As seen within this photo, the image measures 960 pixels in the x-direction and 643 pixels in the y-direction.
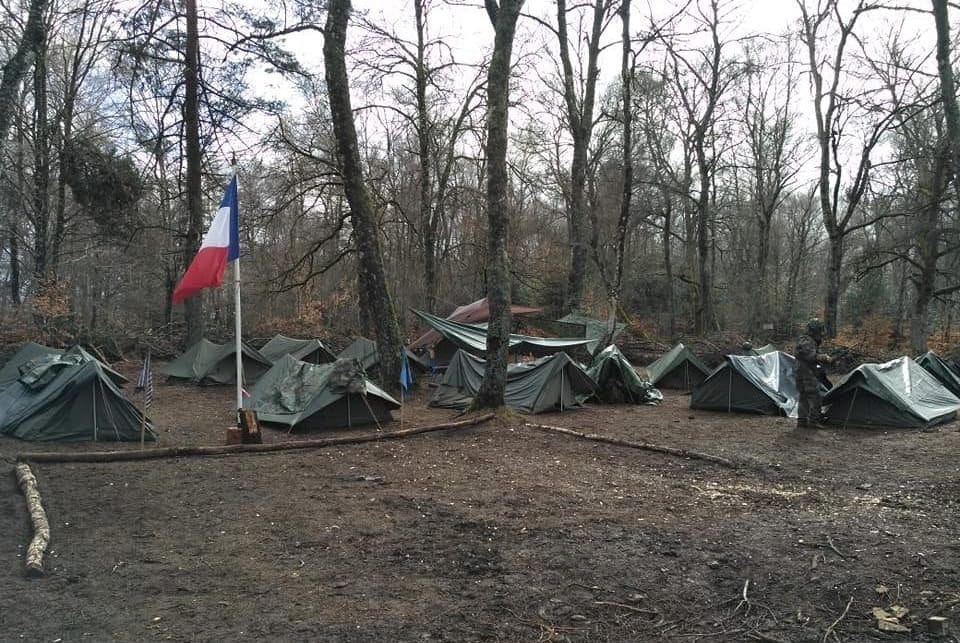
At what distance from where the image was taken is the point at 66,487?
6.16 metres

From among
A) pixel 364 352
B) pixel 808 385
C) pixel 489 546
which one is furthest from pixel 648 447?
pixel 364 352

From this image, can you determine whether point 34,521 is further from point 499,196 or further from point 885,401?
point 885,401

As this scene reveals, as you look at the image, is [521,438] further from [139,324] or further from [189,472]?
[139,324]

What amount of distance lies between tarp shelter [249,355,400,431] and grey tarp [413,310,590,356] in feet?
11.2

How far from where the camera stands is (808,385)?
32.2 ft

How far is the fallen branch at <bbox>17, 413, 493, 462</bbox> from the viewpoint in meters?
7.10

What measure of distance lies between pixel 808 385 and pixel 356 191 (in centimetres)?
813

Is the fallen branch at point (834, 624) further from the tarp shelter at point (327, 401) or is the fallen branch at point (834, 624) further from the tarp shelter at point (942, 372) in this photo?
the tarp shelter at point (942, 372)

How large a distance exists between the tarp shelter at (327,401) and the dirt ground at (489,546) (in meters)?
1.86

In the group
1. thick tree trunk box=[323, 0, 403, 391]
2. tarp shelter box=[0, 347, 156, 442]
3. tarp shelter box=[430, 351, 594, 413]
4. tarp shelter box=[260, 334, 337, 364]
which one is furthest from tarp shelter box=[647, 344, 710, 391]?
tarp shelter box=[0, 347, 156, 442]

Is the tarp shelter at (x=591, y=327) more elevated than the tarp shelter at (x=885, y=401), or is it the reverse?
the tarp shelter at (x=591, y=327)

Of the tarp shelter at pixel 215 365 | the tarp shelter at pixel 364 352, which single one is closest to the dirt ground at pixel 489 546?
the tarp shelter at pixel 364 352

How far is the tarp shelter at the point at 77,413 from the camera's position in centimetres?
855

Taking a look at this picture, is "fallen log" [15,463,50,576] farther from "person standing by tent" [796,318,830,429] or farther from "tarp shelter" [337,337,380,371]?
"tarp shelter" [337,337,380,371]
